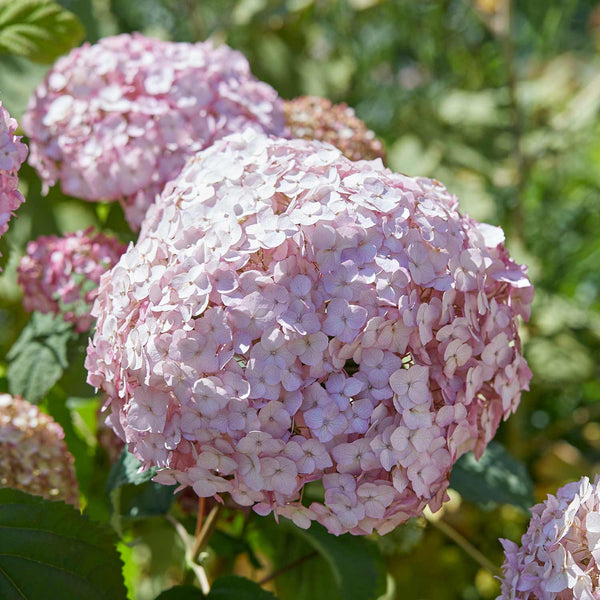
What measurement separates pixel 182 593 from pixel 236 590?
0.05m

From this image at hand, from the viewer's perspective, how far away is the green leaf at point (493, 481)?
854 millimetres

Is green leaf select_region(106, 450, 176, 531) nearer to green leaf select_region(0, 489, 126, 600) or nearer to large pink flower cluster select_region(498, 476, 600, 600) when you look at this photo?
Answer: green leaf select_region(0, 489, 126, 600)

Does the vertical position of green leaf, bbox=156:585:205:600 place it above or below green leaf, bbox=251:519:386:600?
above

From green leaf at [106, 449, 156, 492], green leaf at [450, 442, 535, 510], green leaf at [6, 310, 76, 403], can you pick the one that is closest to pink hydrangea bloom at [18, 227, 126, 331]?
green leaf at [6, 310, 76, 403]

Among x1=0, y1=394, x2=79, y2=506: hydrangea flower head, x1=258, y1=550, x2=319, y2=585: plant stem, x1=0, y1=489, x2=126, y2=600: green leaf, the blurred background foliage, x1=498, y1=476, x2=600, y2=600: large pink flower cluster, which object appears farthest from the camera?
the blurred background foliage

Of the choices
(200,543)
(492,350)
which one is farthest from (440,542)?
(492,350)

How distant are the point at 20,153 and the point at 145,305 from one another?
15cm

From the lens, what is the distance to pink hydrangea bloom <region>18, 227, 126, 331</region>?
0.87 metres

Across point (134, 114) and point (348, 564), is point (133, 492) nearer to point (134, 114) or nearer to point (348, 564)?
point (348, 564)

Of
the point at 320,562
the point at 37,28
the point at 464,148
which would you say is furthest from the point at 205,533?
the point at 464,148

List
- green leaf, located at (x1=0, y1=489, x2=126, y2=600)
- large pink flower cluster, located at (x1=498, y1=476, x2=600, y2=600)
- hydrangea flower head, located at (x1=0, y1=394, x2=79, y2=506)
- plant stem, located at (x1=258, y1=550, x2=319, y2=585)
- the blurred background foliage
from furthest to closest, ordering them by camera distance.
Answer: the blurred background foliage < plant stem, located at (x1=258, y1=550, x2=319, y2=585) < hydrangea flower head, located at (x1=0, y1=394, x2=79, y2=506) < green leaf, located at (x1=0, y1=489, x2=126, y2=600) < large pink flower cluster, located at (x1=498, y1=476, x2=600, y2=600)

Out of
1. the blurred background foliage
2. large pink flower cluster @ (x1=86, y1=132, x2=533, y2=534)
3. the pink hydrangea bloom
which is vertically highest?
large pink flower cluster @ (x1=86, y1=132, x2=533, y2=534)

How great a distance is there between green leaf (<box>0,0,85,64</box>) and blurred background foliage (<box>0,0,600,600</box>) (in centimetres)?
14

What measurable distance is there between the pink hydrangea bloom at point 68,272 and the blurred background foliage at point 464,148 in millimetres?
176
